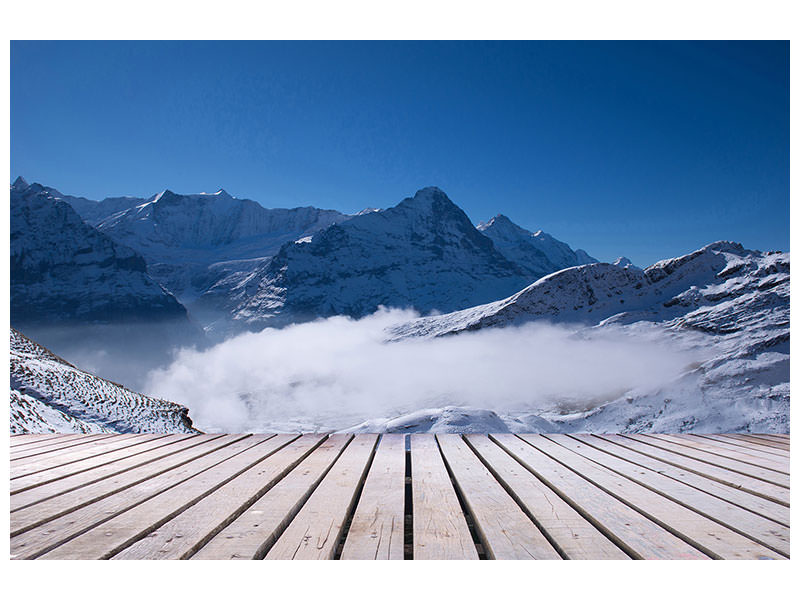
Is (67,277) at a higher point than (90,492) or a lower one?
higher

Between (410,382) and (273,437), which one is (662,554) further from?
(410,382)

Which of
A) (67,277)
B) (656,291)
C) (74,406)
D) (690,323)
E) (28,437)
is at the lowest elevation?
(28,437)

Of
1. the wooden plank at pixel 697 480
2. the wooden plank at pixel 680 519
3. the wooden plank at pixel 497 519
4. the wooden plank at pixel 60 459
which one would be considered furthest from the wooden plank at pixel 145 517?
the wooden plank at pixel 697 480

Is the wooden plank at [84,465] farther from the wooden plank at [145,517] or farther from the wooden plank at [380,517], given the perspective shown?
the wooden plank at [380,517]

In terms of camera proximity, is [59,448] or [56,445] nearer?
[59,448]

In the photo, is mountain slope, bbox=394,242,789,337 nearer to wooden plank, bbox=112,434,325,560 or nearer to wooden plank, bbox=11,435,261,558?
wooden plank, bbox=112,434,325,560

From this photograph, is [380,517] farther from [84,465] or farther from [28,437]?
[28,437]

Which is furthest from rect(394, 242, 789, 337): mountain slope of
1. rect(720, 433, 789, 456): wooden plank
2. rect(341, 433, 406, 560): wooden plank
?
rect(341, 433, 406, 560): wooden plank

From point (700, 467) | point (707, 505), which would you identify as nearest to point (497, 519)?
point (707, 505)

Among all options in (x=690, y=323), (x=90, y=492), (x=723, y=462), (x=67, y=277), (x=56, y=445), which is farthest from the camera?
(x=67, y=277)
